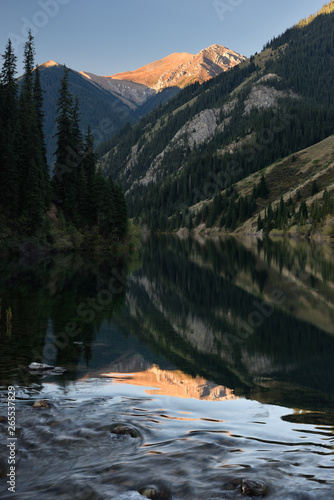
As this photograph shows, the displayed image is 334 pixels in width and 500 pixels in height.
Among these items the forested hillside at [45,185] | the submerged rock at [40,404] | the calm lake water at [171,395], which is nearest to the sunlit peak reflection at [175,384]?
the calm lake water at [171,395]

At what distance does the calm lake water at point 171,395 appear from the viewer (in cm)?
789

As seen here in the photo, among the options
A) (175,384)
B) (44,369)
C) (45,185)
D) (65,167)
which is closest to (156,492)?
(175,384)

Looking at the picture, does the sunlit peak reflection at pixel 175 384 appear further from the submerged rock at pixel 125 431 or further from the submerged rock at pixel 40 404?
the submerged rock at pixel 40 404

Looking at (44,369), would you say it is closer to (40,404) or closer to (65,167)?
(40,404)

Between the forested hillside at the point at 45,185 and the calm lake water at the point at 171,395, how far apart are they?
→ 37.8 metres

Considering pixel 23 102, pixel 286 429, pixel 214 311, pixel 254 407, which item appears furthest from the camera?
pixel 23 102

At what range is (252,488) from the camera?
7.30 m

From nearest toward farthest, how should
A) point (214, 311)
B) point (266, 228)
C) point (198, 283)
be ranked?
point (214, 311) < point (198, 283) < point (266, 228)

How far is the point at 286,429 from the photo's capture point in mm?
10547

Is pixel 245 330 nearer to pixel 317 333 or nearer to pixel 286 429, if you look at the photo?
pixel 317 333

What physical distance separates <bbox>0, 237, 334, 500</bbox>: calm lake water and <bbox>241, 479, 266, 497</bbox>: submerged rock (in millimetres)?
129

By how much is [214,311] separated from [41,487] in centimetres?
2083

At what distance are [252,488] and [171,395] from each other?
640 centimetres

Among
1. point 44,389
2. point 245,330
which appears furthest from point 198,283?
point 44,389
